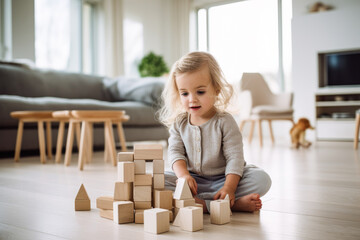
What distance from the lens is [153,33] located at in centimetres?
624

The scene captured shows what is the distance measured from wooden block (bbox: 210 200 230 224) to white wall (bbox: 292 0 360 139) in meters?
4.18

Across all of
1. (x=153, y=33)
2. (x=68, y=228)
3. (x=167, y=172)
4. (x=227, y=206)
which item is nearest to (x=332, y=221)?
(x=227, y=206)

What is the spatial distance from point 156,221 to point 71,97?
2852 millimetres

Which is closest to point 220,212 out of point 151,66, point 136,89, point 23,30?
point 136,89

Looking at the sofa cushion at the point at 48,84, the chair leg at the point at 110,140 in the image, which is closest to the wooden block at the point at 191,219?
the chair leg at the point at 110,140

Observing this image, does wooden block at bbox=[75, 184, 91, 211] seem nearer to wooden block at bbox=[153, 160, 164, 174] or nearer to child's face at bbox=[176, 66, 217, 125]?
wooden block at bbox=[153, 160, 164, 174]

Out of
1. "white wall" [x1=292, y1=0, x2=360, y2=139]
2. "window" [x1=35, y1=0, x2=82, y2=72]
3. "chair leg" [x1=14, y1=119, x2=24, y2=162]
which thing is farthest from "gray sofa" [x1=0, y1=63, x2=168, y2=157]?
"white wall" [x1=292, y1=0, x2=360, y2=139]

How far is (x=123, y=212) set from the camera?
0.86 metres

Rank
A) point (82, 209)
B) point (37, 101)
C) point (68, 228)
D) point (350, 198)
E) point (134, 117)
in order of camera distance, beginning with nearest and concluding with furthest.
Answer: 1. point (68, 228)
2. point (82, 209)
3. point (350, 198)
4. point (37, 101)
5. point (134, 117)

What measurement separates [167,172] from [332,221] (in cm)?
48

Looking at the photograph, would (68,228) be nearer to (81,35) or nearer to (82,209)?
(82,209)

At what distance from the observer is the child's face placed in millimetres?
1002

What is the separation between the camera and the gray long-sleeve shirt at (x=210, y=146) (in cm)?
102

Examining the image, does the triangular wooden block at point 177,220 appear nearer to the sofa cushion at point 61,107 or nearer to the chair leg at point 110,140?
the chair leg at point 110,140
